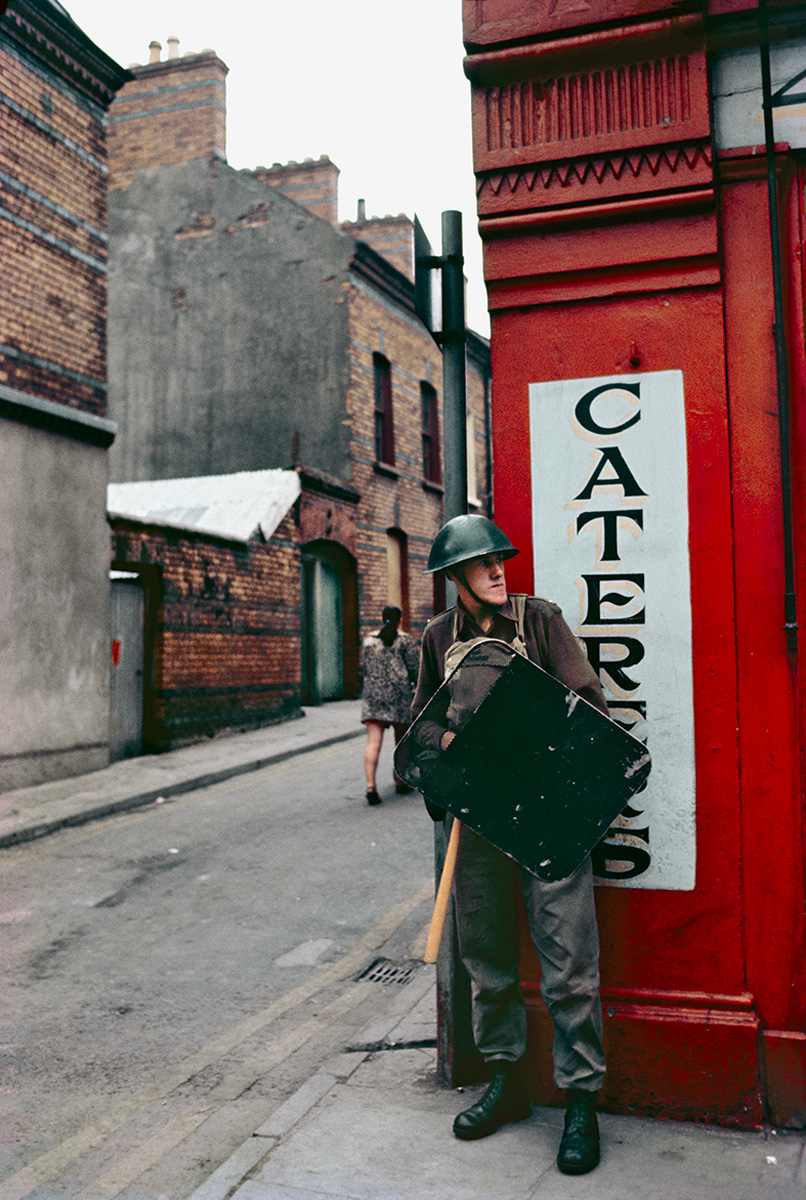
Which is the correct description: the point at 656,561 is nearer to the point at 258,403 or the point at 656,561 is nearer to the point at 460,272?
the point at 460,272

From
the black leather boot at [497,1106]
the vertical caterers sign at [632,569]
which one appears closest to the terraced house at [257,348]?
the vertical caterers sign at [632,569]

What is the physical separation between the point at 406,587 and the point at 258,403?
5123mm

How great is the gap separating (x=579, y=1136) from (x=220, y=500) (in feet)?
49.3

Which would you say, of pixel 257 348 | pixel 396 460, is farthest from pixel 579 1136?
pixel 396 460

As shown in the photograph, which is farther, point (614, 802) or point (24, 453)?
point (24, 453)

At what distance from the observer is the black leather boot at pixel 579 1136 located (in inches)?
114

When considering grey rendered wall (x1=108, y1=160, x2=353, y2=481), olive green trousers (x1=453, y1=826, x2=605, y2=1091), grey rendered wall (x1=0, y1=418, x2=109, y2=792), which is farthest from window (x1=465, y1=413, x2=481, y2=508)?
olive green trousers (x1=453, y1=826, x2=605, y2=1091)

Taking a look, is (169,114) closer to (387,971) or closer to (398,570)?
(398,570)

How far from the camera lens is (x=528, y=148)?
3535 millimetres

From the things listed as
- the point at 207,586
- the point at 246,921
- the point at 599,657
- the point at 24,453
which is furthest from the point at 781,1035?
the point at 207,586

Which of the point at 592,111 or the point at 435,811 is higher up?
the point at 592,111

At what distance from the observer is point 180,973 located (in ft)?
16.8

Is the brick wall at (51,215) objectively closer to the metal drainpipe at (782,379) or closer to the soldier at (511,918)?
the soldier at (511,918)

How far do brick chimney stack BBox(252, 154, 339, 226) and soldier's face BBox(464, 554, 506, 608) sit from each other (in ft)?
69.5
